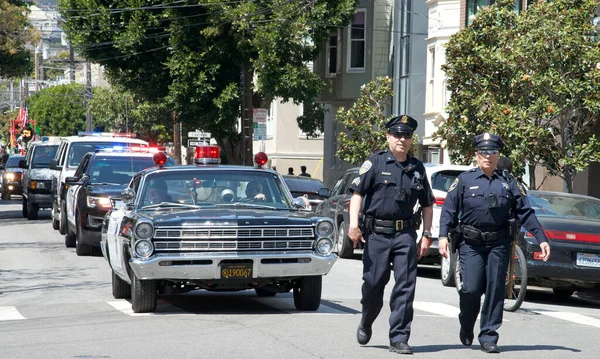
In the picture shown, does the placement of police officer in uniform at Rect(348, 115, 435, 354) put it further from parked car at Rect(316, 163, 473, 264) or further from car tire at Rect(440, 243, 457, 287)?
parked car at Rect(316, 163, 473, 264)

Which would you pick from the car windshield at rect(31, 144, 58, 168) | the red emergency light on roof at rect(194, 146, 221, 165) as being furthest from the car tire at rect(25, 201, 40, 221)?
the red emergency light on roof at rect(194, 146, 221, 165)

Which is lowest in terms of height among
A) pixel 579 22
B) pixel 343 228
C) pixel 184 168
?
pixel 343 228

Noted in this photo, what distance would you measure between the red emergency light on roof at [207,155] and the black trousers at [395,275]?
4241 millimetres

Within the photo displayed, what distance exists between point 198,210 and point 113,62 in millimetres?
29380

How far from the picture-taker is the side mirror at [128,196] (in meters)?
12.0

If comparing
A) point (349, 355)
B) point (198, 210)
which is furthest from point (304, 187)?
point (349, 355)

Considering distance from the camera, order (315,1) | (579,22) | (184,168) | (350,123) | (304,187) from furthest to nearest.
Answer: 1. (315,1)
2. (350,123)
3. (304,187)
4. (579,22)
5. (184,168)

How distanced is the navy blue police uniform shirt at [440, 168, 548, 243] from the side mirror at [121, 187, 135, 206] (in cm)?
399

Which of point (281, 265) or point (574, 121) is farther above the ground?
point (574, 121)

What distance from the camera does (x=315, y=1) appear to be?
3734 cm

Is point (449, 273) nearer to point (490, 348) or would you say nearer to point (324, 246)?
point (324, 246)

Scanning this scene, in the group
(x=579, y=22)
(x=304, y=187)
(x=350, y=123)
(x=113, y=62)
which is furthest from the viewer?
(x=113, y=62)

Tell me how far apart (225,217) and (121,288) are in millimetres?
2464

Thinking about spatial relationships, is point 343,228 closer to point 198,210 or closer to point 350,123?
point 198,210
